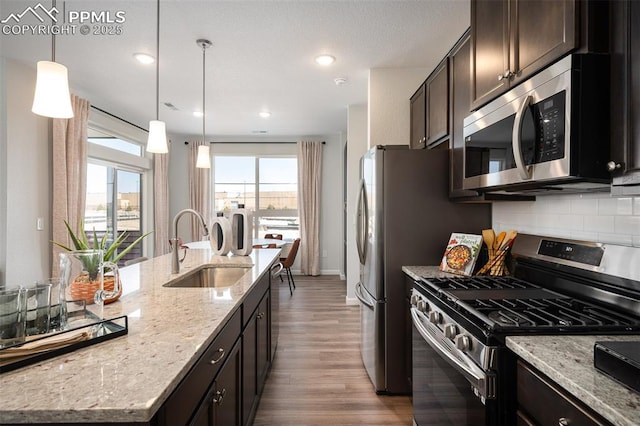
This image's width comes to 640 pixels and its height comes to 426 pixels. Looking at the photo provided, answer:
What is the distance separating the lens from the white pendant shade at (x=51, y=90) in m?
1.39

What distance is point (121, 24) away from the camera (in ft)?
8.35

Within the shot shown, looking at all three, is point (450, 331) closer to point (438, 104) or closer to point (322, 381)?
point (322, 381)

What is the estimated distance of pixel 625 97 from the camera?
1.02 meters

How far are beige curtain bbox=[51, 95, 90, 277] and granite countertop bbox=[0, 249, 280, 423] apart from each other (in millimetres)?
3000

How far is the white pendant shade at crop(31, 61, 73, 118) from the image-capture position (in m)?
1.39

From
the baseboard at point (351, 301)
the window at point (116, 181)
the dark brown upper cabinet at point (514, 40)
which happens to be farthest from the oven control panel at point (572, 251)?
the window at point (116, 181)

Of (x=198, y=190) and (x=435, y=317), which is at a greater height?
(x=198, y=190)

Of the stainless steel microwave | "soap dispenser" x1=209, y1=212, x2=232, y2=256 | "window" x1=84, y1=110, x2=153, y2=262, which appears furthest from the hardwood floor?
"window" x1=84, y1=110, x2=153, y2=262

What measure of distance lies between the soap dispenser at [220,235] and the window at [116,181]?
2547mm

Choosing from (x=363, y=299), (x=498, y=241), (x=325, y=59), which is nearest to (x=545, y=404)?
(x=498, y=241)

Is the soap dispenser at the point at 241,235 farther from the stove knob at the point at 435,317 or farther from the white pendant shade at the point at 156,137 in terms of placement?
the stove knob at the point at 435,317

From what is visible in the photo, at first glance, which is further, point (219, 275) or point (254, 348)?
point (219, 275)

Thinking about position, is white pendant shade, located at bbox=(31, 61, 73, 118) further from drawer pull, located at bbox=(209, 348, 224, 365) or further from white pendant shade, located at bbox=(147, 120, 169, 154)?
drawer pull, located at bbox=(209, 348, 224, 365)

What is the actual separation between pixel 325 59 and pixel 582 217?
2443 millimetres
